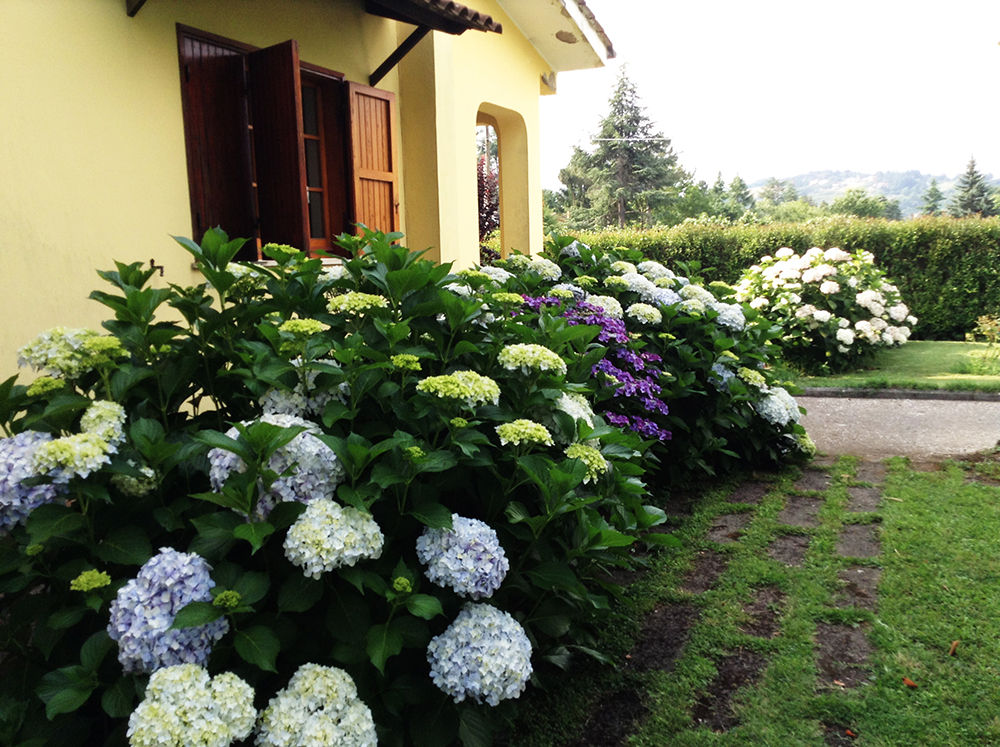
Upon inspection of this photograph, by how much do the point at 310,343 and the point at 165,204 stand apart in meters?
3.28

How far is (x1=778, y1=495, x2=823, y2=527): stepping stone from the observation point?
413 cm

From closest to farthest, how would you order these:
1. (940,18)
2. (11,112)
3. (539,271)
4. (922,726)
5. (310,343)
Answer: (310,343) → (922,726) → (11,112) → (539,271) → (940,18)

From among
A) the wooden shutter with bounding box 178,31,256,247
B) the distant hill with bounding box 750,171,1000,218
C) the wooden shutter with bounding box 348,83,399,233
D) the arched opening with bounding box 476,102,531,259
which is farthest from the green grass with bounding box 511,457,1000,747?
the distant hill with bounding box 750,171,1000,218

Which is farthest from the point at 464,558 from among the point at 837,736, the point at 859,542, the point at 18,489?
the point at 859,542

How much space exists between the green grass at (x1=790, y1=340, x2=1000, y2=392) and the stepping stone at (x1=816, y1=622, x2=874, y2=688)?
19.0ft

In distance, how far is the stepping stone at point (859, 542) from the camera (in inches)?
144

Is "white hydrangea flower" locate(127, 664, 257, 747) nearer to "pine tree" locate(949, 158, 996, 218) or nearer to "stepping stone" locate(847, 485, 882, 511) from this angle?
"stepping stone" locate(847, 485, 882, 511)

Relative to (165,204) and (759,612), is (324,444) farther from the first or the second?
(165,204)

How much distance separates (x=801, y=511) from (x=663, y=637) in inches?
71.3

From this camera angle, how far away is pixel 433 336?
2.46m

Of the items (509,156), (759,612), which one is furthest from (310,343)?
(509,156)

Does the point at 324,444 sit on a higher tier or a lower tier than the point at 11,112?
lower

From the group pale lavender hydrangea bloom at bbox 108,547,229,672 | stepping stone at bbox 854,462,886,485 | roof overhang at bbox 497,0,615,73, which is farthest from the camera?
roof overhang at bbox 497,0,615,73

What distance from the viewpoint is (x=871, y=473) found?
5070 mm
